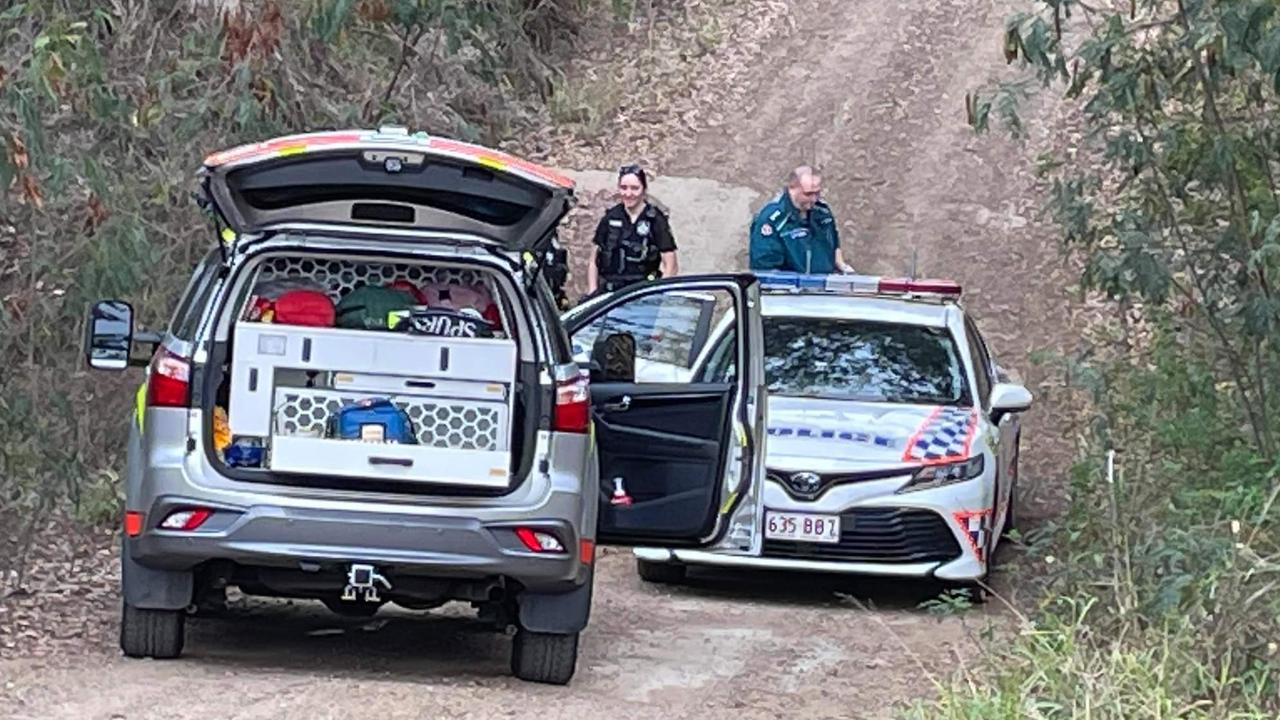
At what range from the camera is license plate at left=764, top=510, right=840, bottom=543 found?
1159cm

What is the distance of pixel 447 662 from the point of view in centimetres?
955

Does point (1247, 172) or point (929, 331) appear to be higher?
point (1247, 172)

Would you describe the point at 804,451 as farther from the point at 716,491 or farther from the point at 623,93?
the point at 623,93

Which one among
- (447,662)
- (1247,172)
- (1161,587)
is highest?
(1247,172)

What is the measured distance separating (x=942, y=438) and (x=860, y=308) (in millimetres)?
1352

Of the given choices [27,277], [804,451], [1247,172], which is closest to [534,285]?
[804,451]

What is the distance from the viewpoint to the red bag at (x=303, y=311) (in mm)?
8711

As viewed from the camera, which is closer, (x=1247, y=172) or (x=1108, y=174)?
(x=1247, y=172)

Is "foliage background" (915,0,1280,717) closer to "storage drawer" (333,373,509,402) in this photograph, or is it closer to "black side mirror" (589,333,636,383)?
"black side mirror" (589,333,636,383)

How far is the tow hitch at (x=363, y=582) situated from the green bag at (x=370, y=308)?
3.22 feet

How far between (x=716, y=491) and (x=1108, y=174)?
13038mm

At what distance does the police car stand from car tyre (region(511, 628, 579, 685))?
87.0 inches

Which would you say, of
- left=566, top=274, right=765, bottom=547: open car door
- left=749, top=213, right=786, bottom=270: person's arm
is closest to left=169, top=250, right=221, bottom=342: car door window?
left=566, top=274, right=765, bottom=547: open car door

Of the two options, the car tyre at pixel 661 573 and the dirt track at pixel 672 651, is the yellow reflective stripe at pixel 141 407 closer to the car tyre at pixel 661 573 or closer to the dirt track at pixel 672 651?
the dirt track at pixel 672 651
